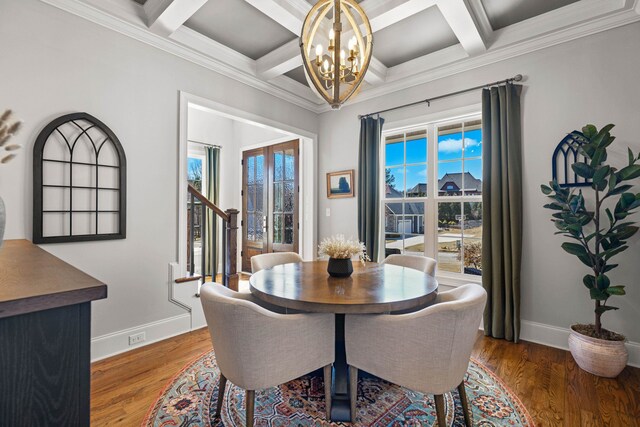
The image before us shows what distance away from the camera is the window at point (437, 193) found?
332 centimetres

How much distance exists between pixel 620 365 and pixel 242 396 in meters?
→ 2.61

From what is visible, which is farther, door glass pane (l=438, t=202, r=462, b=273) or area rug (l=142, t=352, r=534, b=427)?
door glass pane (l=438, t=202, r=462, b=273)

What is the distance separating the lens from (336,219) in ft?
14.3

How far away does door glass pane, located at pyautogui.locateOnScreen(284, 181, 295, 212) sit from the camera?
198 inches

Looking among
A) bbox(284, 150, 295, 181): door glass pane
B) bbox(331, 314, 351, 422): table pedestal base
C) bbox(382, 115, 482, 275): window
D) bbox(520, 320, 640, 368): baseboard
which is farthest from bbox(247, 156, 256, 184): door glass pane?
bbox(520, 320, 640, 368): baseboard

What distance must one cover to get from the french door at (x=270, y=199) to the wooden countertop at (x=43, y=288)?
4096 millimetres

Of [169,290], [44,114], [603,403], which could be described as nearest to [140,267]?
[169,290]

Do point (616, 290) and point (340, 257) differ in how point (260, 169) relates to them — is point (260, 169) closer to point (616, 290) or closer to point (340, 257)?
point (340, 257)

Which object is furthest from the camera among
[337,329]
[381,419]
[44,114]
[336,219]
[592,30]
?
[336,219]

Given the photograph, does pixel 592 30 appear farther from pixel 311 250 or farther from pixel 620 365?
pixel 311 250

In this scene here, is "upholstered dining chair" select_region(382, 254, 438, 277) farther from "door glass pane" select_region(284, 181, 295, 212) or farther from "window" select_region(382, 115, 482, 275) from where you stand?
"door glass pane" select_region(284, 181, 295, 212)

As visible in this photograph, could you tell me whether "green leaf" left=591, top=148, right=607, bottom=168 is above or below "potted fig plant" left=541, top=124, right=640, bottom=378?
above

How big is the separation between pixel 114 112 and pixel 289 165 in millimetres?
2768

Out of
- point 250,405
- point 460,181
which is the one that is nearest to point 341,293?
point 250,405
